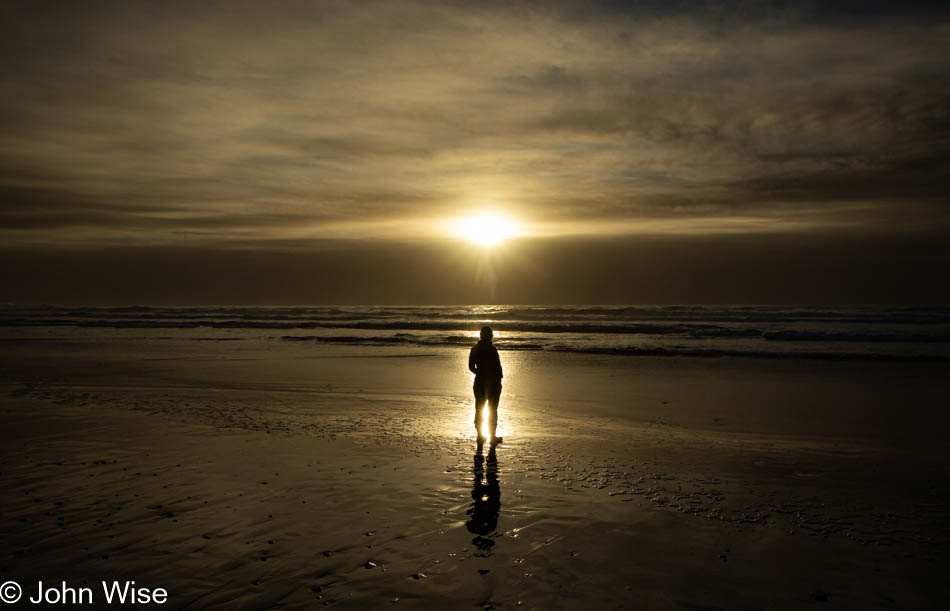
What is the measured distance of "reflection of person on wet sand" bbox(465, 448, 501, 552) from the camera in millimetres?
6535

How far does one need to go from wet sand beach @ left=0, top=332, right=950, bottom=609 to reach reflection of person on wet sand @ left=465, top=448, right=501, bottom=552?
35 mm

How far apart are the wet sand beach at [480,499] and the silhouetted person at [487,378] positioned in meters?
0.60

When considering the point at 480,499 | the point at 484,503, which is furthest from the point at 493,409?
the point at 484,503

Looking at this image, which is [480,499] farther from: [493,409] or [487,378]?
[487,378]

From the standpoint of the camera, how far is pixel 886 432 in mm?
12094

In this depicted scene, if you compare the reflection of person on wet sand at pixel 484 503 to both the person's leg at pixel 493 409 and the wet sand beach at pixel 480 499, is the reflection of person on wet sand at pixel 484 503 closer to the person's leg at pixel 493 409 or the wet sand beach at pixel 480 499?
the wet sand beach at pixel 480 499

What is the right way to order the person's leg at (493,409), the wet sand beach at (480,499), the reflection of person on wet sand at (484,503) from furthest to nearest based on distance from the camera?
the person's leg at (493,409), the reflection of person on wet sand at (484,503), the wet sand beach at (480,499)

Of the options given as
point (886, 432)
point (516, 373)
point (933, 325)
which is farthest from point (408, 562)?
point (933, 325)

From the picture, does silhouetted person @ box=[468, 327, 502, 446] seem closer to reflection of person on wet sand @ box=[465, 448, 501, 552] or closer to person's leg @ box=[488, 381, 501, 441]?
person's leg @ box=[488, 381, 501, 441]

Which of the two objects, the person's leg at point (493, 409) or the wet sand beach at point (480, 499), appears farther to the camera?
the person's leg at point (493, 409)

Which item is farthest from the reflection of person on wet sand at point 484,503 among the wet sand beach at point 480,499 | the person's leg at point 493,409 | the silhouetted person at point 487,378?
the silhouetted person at point 487,378

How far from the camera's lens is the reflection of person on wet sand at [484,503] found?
654cm

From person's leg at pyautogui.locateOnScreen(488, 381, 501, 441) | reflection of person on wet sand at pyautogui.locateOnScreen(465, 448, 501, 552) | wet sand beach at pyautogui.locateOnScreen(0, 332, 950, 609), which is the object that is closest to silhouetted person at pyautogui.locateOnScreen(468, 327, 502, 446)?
person's leg at pyautogui.locateOnScreen(488, 381, 501, 441)

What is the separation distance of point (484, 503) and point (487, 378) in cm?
401
